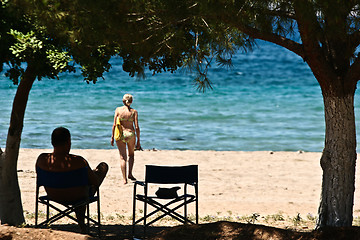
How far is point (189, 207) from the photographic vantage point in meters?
8.26

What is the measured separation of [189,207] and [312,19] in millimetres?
4585

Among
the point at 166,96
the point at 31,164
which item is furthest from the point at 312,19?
the point at 166,96

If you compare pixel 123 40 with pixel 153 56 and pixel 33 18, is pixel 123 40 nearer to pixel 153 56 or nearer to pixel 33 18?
pixel 153 56

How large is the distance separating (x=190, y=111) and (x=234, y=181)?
15.5 m

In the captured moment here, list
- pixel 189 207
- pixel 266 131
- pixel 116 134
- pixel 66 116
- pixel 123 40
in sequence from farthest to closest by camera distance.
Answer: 1. pixel 66 116
2. pixel 266 131
3. pixel 116 134
4. pixel 189 207
5. pixel 123 40

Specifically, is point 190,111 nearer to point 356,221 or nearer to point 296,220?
point 356,221

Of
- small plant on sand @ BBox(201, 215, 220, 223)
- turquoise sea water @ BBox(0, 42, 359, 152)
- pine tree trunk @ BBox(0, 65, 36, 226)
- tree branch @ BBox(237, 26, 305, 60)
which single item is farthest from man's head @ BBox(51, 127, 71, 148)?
turquoise sea water @ BBox(0, 42, 359, 152)

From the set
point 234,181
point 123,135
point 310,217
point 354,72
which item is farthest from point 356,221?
point 123,135

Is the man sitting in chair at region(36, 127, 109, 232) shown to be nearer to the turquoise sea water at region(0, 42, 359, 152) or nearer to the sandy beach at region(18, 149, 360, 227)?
the sandy beach at region(18, 149, 360, 227)

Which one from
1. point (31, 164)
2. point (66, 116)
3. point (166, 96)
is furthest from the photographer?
point (166, 96)

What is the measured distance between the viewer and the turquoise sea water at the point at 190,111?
18.1m

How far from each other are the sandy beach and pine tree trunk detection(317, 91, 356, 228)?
2.28 meters

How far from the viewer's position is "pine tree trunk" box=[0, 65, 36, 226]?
585 centimetres

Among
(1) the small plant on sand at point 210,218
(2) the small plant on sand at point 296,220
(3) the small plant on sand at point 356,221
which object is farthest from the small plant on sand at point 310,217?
(1) the small plant on sand at point 210,218
